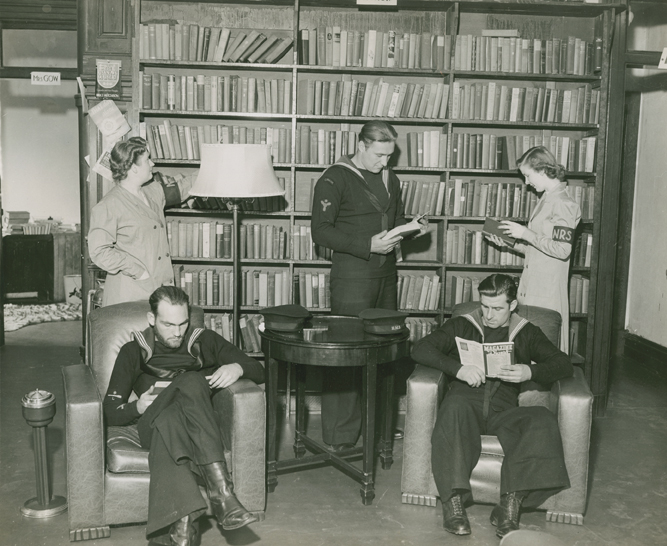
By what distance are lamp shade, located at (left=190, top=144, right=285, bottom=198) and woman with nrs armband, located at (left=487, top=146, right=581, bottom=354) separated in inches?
59.4

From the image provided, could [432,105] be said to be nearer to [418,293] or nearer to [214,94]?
[418,293]

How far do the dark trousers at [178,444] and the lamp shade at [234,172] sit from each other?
3.49ft

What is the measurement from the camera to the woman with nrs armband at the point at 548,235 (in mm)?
4086

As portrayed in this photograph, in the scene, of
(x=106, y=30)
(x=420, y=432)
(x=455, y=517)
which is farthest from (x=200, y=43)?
(x=455, y=517)

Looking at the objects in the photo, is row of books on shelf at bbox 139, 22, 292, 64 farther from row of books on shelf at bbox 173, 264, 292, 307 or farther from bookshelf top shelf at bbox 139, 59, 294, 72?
row of books on shelf at bbox 173, 264, 292, 307

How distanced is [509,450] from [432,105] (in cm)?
236

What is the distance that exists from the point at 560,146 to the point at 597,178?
308mm

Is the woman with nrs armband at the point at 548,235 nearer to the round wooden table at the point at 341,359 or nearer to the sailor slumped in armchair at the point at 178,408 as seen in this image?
the round wooden table at the point at 341,359

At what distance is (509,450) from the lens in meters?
3.08

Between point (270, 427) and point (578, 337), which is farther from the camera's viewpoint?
point (578, 337)

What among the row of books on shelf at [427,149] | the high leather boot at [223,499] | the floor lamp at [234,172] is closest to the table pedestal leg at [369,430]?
the high leather boot at [223,499]

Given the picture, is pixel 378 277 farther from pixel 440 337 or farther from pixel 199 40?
pixel 199 40

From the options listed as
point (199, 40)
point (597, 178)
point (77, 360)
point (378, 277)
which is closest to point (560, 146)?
point (597, 178)

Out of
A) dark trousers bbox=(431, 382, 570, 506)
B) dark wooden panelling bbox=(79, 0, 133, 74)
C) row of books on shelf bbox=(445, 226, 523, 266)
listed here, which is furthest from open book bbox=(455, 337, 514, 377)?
dark wooden panelling bbox=(79, 0, 133, 74)
